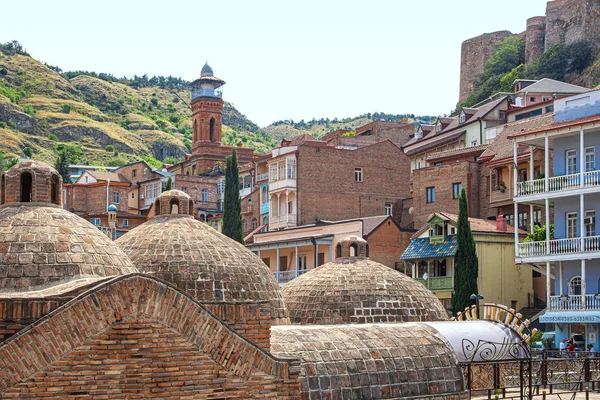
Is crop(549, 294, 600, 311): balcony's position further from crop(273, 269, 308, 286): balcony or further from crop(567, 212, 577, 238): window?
crop(273, 269, 308, 286): balcony

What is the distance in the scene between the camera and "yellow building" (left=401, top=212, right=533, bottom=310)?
160ft

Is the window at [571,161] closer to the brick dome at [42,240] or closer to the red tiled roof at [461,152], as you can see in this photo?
the red tiled roof at [461,152]

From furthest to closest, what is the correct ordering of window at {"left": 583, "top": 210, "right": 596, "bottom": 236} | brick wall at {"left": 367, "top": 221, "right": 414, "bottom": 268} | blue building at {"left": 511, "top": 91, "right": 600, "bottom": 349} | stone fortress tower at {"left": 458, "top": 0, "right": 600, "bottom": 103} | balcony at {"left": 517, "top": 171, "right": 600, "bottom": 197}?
stone fortress tower at {"left": 458, "top": 0, "right": 600, "bottom": 103} < brick wall at {"left": 367, "top": 221, "right": 414, "bottom": 268} < window at {"left": 583, "top": 210, "right": 596, "bottom": 236} < balcony at {"left": 517, "top": 171, "right": 600, "bottom": 197} < blue building at {"left": 511, "top": 91, "right": 600, "bottom": 349}

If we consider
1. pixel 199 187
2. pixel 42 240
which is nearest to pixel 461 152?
pixel 199 187

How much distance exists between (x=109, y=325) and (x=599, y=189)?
2935cm

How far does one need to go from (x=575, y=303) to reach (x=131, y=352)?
2963 cm

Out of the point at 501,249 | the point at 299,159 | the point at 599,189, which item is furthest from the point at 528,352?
the point at 299,159

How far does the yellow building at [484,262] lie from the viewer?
48719 mm

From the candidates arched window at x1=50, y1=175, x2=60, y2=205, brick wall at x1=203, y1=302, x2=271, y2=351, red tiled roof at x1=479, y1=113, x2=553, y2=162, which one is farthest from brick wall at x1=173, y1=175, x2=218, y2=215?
brick wall at x1=203, y1=302, x2=271, y2=351

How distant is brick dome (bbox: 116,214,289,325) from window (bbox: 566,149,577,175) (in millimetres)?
22181

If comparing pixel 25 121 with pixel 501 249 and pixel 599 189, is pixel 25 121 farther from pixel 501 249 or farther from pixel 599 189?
pixel 599 189

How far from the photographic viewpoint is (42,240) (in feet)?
52.1

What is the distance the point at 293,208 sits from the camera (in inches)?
2581

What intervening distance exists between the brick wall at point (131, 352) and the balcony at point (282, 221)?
49.4 m
